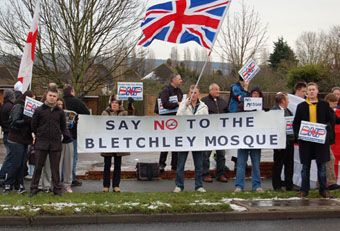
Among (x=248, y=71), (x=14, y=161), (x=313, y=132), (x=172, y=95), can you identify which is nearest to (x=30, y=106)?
(x=14, y=161)

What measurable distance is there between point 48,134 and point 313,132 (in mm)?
4647

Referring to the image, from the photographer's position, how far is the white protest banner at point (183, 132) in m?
10.1

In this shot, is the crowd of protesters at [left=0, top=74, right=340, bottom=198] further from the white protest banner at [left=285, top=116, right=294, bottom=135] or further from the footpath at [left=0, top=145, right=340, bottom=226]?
the footpath at [left=0, top=145, right=340, bottom=226]

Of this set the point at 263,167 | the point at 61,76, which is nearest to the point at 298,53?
the point at 61,76

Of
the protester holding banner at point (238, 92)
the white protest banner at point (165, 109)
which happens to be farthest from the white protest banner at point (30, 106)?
the protester holding banner at point (238, 92)

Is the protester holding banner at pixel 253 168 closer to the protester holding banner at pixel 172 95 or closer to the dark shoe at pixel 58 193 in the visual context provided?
the protester holding banner at pixel 172 95

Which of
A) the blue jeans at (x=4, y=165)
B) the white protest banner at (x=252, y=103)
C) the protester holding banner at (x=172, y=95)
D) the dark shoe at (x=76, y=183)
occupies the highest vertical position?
the protester holding banner at (x=172, y=95)

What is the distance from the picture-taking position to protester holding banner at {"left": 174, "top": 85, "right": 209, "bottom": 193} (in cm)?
996

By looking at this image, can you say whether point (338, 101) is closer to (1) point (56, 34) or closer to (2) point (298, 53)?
(1) point (56, 34)

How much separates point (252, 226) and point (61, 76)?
22.7 m

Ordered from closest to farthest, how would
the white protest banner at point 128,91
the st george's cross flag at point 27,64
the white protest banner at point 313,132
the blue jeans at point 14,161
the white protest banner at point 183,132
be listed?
the white protest banner at point 313,132 < the blue jeans at point 14,161 < the white protest banner at point 183,132 < the st george's cross flag at point 27,64 < the white protest banner at point 128,91

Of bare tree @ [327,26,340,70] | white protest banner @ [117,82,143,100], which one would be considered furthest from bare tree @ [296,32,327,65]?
white protest banner @ [117,82,143,100]

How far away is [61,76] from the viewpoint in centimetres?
2870

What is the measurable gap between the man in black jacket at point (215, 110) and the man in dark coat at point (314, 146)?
90.6 inches
